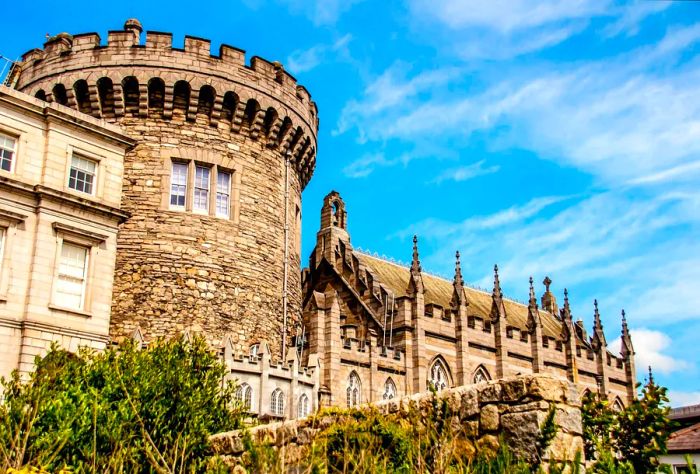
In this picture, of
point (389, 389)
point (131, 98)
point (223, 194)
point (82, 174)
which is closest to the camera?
point (82, 174)

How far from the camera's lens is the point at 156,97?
28.0 metres

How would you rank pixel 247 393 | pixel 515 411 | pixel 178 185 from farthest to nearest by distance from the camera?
pixel 178 185 < pixel 247 393 < pixel 515 411

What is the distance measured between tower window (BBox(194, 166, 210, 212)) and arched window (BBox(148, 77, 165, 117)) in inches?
95.0

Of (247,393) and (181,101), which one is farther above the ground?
(181,101)

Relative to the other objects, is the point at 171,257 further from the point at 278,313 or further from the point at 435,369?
the point at 435,369

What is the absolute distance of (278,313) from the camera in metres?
29.0

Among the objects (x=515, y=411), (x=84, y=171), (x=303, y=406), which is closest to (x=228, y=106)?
(x=84, y=171)

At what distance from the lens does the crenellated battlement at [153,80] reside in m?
27.8

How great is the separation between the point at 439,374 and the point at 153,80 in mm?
19152

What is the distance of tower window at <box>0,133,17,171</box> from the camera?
2195 cm

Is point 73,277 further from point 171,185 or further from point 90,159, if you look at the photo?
point 171,185

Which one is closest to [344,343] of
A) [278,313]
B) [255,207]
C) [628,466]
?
[278,313]

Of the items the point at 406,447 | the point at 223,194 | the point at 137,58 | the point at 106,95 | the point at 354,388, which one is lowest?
the point at 406,447

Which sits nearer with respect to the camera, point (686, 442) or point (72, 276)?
point (72, 276)
